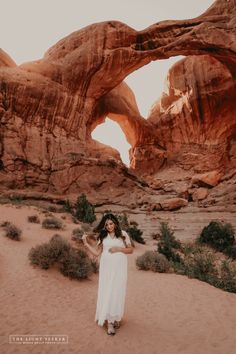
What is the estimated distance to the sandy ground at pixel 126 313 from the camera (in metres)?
3.70

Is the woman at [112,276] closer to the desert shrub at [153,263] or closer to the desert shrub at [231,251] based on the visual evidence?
the desert shrub at [153,263]

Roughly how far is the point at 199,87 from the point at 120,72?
969cm

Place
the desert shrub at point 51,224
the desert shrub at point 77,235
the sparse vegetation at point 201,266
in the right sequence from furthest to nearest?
the desert shrub at point 51,224
the desert shrub at point 77,235
the sparse vegetation at point 201,266

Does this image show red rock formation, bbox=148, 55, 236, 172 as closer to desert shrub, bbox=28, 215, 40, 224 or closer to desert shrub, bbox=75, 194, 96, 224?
desert shrub, bbox=75, 194, 96, 224

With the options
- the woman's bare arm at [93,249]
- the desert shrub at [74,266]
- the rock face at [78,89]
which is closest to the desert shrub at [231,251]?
the desert shrub at [74,266]

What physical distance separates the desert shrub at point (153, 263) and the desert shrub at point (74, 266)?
1.76 metres

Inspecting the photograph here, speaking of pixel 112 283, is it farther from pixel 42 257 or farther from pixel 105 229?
pixel 42 257

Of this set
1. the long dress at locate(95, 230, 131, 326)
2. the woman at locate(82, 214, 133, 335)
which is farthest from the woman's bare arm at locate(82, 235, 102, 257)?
the long dress at locate(95, 230, 131, 326)

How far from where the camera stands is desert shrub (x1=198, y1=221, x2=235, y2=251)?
1175cm

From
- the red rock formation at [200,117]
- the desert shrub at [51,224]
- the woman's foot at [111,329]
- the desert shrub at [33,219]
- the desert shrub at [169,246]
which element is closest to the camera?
the woman's foot at [111,329]

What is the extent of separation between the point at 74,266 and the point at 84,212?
30.4ft

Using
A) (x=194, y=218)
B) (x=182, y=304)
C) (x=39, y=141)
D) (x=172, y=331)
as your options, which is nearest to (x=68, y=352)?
(x=172, y=331)

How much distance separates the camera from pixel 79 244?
9.84m

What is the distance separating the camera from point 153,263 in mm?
8039
